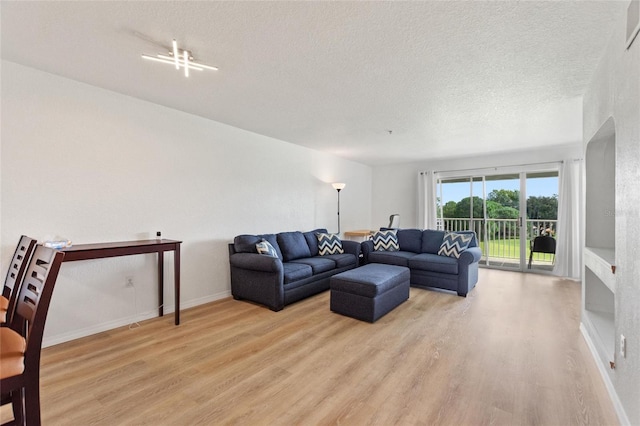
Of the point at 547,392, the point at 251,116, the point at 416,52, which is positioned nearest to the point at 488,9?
the point at 416,52

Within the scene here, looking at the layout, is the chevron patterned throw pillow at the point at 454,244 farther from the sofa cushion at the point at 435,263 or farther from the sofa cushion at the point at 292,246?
the sofa cushion at the point at 292,246

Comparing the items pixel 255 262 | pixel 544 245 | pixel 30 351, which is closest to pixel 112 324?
pixel 255 262

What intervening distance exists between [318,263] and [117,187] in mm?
2509

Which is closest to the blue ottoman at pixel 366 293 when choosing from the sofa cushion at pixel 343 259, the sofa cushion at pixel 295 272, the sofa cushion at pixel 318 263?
the sofa cushion at pixel 295 272

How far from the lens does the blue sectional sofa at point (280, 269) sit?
3379mm

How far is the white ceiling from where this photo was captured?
1.70 metres

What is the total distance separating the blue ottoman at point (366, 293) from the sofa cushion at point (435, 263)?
2.97 feet

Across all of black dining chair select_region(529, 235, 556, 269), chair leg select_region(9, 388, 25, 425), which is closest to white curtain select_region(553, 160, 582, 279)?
black dining chair select_region(529, 235, 556, 269)

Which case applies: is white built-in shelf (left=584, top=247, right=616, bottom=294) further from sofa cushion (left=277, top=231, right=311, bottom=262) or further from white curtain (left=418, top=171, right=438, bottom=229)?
white curtain (left=418, top=171, right=438, bottom=229)

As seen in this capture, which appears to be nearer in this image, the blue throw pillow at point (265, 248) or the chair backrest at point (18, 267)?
the chair backrest at point (18, 267)

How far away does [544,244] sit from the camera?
5211 millimetres

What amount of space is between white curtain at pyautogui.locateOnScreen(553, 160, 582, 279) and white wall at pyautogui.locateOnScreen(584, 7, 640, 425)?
3.83 metres

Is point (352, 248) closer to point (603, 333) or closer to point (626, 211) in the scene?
point (603, 333)

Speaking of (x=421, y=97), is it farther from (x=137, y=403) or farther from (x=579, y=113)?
(x=137, y=403)
